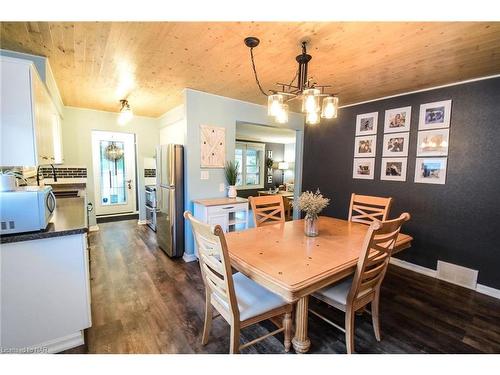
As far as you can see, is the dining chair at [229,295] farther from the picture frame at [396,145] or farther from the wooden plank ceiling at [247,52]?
the picture frame at [396,145]

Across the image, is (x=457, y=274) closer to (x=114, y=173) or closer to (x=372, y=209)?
(x=372, y=209)

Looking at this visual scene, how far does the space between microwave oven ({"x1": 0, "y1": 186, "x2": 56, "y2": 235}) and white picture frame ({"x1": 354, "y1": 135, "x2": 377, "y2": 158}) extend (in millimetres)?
3725

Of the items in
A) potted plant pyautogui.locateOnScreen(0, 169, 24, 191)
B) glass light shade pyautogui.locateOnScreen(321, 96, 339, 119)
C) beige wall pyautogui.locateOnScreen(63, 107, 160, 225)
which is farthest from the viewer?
beige wall pyautogui.locateOnScreen(63, 107, 160, 225)

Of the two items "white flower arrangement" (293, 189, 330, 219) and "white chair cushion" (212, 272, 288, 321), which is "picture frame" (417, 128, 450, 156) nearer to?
"white flower arrangement" (293, 189, 330, 219)

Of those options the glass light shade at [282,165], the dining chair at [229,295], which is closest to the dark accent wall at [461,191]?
the dining chair at [229,295]

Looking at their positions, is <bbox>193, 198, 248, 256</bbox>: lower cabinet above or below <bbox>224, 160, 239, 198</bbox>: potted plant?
below

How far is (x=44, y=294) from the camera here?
60.8 inches

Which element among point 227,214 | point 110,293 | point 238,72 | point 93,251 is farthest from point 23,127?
point 93,251

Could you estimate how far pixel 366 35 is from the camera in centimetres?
170

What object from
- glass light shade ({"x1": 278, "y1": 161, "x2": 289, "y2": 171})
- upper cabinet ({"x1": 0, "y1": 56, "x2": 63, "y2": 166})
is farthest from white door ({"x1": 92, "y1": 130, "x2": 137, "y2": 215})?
glass light shade ({"x1": 278, "y1": 161, "x2": 289, "y2": 171})

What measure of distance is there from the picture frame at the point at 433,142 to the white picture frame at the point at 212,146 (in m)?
2.63

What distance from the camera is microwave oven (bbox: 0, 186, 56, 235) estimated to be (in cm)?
139

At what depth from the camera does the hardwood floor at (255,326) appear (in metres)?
1.70

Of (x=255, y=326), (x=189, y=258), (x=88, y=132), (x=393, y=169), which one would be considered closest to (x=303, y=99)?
(x=255, y=326)
